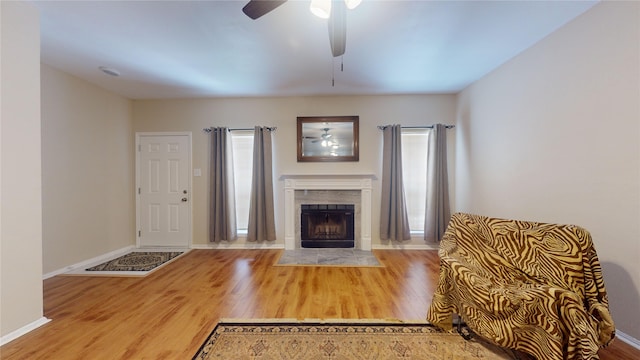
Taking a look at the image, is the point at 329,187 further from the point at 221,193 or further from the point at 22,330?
the point at 22,330

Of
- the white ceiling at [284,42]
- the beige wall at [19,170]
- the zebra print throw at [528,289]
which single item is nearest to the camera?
the zebra print throw at [528,289]

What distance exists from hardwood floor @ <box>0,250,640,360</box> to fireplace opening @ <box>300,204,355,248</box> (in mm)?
836

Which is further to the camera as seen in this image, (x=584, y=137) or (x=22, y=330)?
Answer: (x=584, y=137)

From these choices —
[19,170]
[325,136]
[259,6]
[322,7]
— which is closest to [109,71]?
[19,170]

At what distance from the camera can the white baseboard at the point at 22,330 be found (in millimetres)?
1757

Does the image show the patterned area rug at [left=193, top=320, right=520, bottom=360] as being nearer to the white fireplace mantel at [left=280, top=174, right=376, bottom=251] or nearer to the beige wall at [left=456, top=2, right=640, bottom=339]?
the beige wall at [left=456, top=2, right=640, bottom=339]

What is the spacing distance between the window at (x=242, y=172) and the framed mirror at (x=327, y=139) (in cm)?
91

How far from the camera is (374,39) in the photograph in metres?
2.36

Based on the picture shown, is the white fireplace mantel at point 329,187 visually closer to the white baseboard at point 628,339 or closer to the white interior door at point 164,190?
the white interior door at point 164,190

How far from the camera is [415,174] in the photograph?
4137 millimetres

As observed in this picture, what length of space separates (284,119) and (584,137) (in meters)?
3.54

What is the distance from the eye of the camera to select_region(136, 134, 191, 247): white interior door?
13.5 feet

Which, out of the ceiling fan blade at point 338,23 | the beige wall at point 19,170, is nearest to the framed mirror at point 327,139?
the ceiling fan blade at point 338,23

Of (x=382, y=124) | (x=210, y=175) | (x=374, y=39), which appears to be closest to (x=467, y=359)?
(x=374, y=39)
